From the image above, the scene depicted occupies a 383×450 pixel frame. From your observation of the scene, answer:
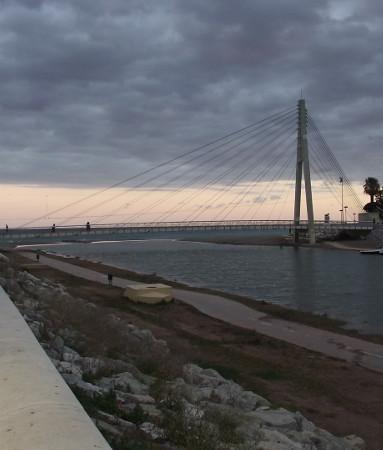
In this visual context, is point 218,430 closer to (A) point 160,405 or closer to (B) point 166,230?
(A) point 160,405

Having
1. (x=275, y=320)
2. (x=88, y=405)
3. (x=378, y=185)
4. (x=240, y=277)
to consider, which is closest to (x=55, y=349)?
(x=88, y=405)

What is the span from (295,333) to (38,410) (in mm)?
19641

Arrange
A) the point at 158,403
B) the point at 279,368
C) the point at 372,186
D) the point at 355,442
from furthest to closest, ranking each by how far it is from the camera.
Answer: the point at 372,186 → the point at 279,368 → the point at 355,442 → the point at 158,403

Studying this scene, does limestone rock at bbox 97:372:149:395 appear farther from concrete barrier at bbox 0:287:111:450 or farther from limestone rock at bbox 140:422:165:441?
concrete barrier at bbox 0:287:111:450

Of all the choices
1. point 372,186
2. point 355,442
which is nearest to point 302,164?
point 372,186

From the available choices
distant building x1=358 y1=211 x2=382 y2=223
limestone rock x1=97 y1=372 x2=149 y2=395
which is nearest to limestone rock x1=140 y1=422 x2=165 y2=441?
limestone rock x1=97 y1=372 x2=149 y2=395

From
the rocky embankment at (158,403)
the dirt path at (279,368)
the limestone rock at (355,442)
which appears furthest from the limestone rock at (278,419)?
the dirt path at (279,368)

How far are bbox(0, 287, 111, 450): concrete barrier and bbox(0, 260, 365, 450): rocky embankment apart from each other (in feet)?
2.39

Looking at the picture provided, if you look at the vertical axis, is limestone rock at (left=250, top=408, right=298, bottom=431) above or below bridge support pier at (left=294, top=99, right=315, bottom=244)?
below

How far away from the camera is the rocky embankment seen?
5312 millimetres

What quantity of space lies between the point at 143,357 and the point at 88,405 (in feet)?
16.7

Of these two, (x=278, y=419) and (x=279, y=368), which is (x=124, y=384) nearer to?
(x=278, y=419)

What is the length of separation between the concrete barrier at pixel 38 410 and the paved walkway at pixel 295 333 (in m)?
13.9

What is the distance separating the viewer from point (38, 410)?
3809mm
